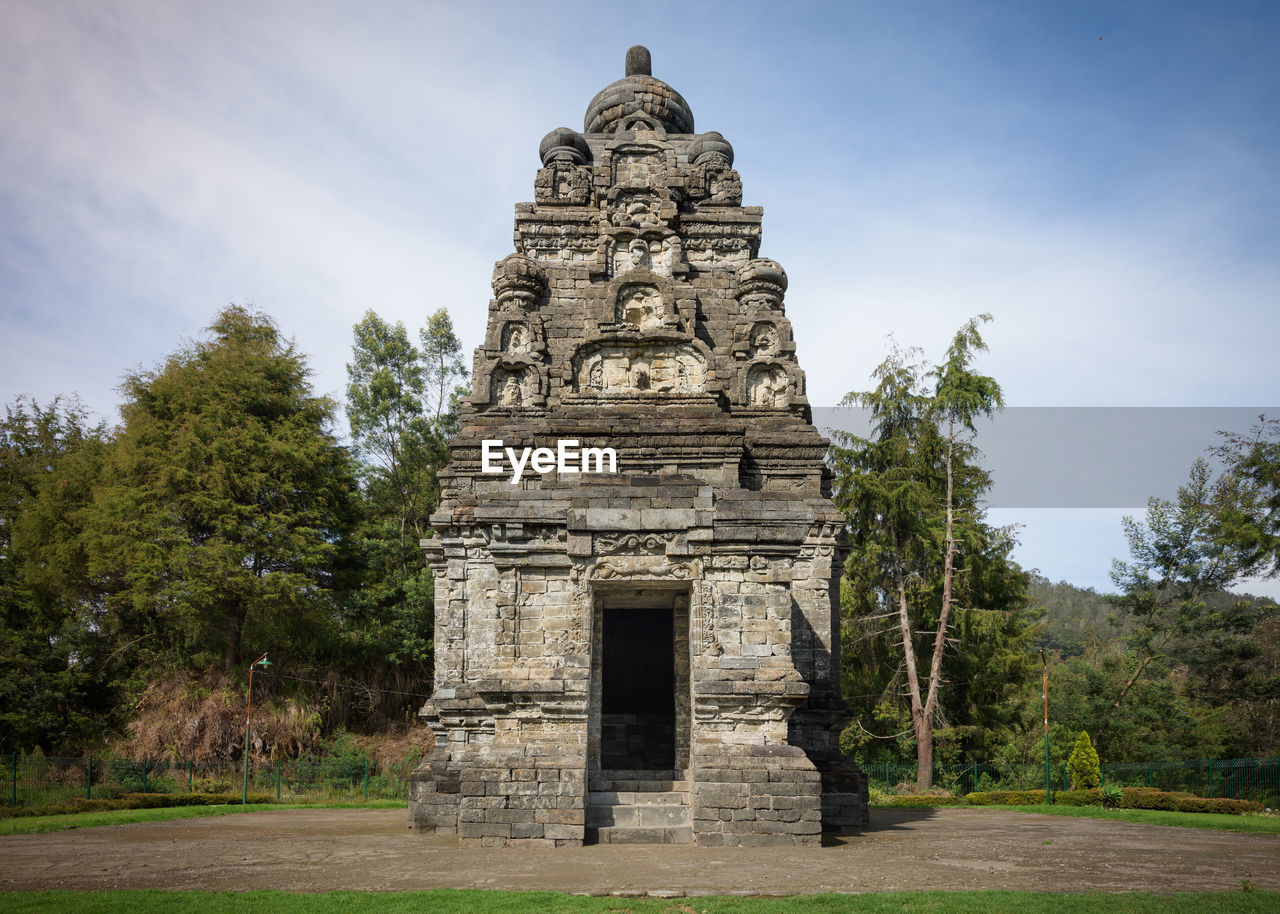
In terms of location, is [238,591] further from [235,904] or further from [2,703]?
[235,904]

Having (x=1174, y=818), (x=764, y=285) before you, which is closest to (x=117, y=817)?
(x=764, y=285)

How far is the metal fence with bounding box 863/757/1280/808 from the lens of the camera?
21.6m

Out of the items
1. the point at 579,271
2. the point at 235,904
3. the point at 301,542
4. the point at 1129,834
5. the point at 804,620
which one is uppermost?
the point at 579,271

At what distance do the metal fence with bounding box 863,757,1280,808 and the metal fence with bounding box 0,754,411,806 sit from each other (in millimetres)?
14796

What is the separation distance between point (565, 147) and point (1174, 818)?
707 inches

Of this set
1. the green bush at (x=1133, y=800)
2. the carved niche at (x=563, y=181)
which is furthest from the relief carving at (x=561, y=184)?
the green bush at (x=1133, y=800)

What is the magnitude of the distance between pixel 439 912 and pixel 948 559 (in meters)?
23.5

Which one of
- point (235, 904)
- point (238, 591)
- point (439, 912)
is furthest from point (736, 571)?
point (238, 591)

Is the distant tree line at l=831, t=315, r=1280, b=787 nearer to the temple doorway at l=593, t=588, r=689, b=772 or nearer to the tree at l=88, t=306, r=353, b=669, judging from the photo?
the temple doorway at l=593, t=588, r=689, b=772

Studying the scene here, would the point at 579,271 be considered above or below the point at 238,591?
above

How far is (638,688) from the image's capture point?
1828cm

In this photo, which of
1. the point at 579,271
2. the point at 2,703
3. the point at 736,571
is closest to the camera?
the point at 736,571

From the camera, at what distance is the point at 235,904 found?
7.73m

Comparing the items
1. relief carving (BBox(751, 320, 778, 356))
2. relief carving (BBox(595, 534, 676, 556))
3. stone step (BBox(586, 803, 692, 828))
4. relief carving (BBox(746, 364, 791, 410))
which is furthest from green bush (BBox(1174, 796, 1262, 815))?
relief carving (BBox(595, 534, 676, 556))
